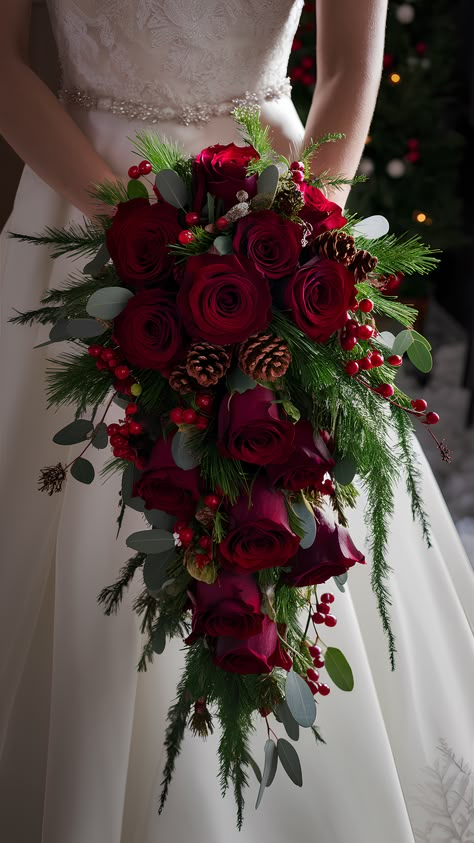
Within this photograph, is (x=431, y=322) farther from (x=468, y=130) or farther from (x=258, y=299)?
(x=258, y=299)

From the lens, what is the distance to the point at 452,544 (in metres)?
1.29

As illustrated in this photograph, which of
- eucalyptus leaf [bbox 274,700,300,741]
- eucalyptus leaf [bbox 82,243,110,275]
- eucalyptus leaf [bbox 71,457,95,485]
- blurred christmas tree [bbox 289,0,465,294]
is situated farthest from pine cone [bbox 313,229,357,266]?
blurred christmas tree [bbox 289,0,465,294]

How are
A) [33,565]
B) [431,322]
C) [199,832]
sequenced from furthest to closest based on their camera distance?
[431,322] → [33,565] → [199,832]

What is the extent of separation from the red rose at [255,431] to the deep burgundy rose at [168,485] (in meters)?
0.05

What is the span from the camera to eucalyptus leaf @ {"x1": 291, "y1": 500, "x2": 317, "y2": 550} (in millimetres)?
746

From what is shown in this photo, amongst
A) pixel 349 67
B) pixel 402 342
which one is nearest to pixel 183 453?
pixel 402 342

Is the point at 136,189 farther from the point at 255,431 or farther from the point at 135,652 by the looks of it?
the point at 135,652

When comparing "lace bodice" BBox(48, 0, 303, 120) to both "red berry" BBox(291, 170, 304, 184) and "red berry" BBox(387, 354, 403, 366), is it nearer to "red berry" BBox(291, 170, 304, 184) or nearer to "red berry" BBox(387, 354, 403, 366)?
"red berry" BBox(291, 170, 304, 184)

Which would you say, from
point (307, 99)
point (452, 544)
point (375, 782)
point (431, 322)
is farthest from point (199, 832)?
point (431, 322)

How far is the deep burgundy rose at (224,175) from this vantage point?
0.73 m

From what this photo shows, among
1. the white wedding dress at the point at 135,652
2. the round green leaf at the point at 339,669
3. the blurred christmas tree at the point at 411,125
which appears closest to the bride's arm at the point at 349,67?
the white wedding dress at the point at 135,652

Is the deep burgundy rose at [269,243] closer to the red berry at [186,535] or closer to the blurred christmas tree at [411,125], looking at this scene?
the red berry at [186,535]

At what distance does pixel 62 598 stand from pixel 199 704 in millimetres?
262

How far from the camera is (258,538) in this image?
71cm
